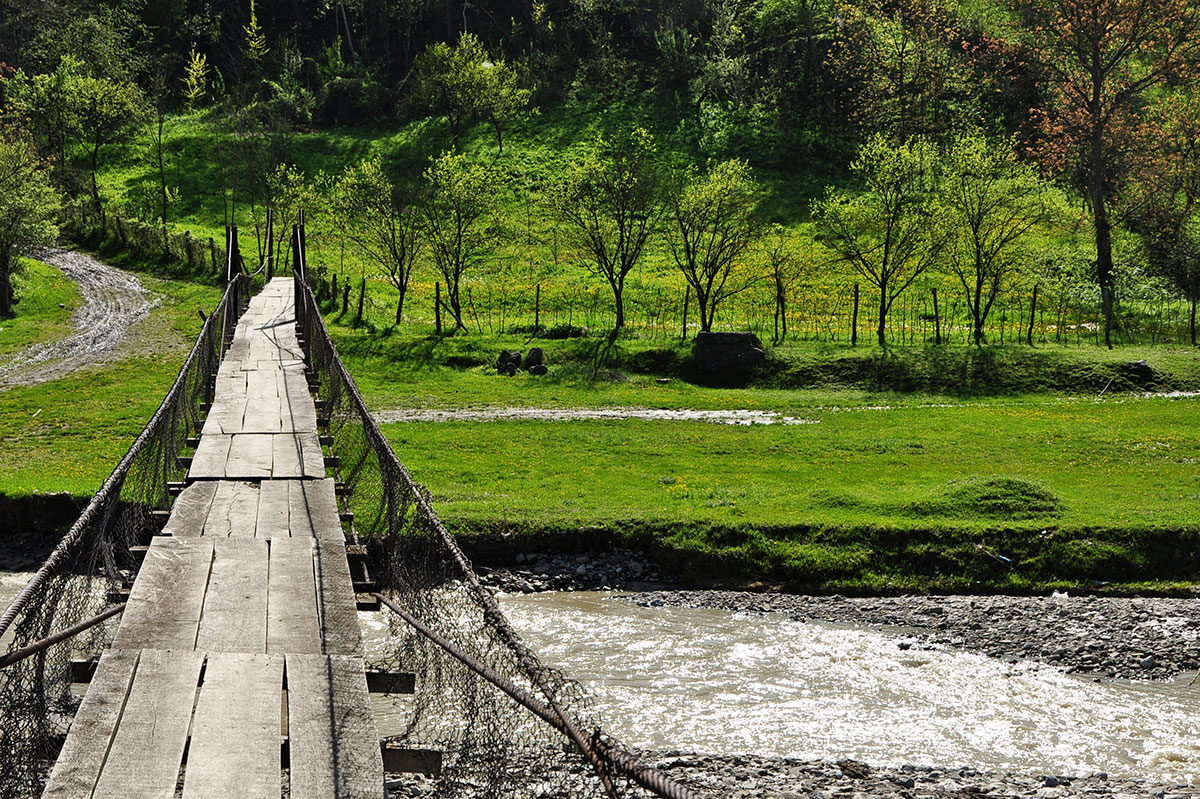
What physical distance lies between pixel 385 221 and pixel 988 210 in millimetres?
28638

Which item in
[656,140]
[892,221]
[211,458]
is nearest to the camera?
[211,458]

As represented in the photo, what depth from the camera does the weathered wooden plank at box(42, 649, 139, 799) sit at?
5602mm

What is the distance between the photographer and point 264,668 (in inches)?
275

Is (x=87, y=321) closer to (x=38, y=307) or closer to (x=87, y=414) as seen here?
(x=38, y=307)

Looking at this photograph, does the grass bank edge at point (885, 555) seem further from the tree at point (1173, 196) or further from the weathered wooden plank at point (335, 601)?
the tree at point (1173, 196)

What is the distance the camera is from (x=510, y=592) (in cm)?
2073

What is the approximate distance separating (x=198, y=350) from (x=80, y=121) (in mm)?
63801

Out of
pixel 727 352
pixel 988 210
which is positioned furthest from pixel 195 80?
pixel 988 210

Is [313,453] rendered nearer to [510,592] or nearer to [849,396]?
[510,592]

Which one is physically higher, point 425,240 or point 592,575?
point 425,240

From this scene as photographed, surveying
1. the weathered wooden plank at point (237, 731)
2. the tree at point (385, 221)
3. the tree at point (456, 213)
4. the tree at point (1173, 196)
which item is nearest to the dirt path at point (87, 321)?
the tree at point (385, 221)

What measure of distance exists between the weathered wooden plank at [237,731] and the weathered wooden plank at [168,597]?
0.55m

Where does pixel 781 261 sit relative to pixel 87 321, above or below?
above

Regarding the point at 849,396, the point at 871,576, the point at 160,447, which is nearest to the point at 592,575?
the point at 871,576
